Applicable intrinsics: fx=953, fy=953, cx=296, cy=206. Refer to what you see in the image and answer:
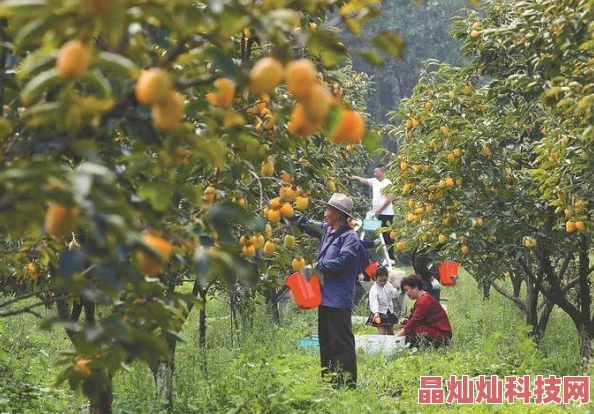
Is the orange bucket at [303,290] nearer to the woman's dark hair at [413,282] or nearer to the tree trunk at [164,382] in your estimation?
the tree trunk at [164,382]

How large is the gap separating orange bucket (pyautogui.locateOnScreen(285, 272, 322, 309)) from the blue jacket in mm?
127

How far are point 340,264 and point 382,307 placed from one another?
3432mm

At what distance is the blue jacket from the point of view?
5.75 metres

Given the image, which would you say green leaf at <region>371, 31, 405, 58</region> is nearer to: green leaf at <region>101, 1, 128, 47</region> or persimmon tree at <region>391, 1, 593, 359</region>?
green leaf at <region>101, 1, 128, 47</region>

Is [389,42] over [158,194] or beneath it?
over

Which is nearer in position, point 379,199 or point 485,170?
point 485,170

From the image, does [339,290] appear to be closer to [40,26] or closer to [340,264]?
[340,264]

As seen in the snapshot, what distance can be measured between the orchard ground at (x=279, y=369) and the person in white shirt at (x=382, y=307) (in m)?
0.36

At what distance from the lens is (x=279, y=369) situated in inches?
210

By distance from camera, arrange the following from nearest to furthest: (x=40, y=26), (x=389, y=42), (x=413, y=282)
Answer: (x=40, y=26) → (x=389, y=42) → (x=413, y=282)

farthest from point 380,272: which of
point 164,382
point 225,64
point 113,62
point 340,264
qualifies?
point 113,62

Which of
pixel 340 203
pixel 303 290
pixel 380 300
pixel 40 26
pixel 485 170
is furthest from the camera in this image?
pixel 380 300

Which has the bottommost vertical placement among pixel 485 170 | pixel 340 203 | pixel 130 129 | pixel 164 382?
pixel 164 382

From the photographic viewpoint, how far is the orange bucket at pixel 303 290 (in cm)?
554
